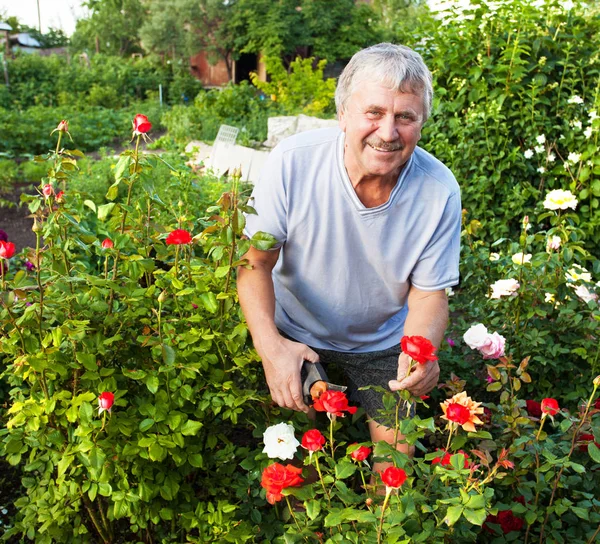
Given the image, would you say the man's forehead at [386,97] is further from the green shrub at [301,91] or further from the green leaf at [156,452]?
the green shrub at [301,91]

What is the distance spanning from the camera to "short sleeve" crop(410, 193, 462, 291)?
6.25 ft

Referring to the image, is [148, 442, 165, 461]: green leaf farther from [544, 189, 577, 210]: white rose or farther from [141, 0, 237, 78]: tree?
[141, 0, 237, 78]: tree

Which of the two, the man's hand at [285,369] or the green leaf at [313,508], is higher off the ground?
the man's hand at [285,369]

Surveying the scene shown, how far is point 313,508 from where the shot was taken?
1367 mm

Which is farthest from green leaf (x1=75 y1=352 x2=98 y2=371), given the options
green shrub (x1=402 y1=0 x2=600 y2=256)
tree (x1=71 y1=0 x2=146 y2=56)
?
tree (x1=71 y1=0 x2=146 y2=56)

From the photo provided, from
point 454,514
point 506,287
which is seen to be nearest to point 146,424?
point 454,514

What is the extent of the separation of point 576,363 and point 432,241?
1.07m

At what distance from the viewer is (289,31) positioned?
824 inches

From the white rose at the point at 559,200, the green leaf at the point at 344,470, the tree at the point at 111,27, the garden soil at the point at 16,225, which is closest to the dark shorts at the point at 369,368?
the green leaf at the point at 344,470

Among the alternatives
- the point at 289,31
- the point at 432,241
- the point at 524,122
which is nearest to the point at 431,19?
the point at 524,122

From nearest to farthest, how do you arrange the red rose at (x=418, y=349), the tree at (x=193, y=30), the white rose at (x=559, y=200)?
the red rose at (x=418, y=349) < the white rose at (x=559, y=200) < the tree at (x=193, y=30)

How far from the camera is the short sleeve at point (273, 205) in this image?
1.89 meters

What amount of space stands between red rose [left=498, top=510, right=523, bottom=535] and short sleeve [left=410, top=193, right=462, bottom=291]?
0.64 metres

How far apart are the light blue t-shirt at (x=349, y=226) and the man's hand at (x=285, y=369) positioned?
0.88ft
